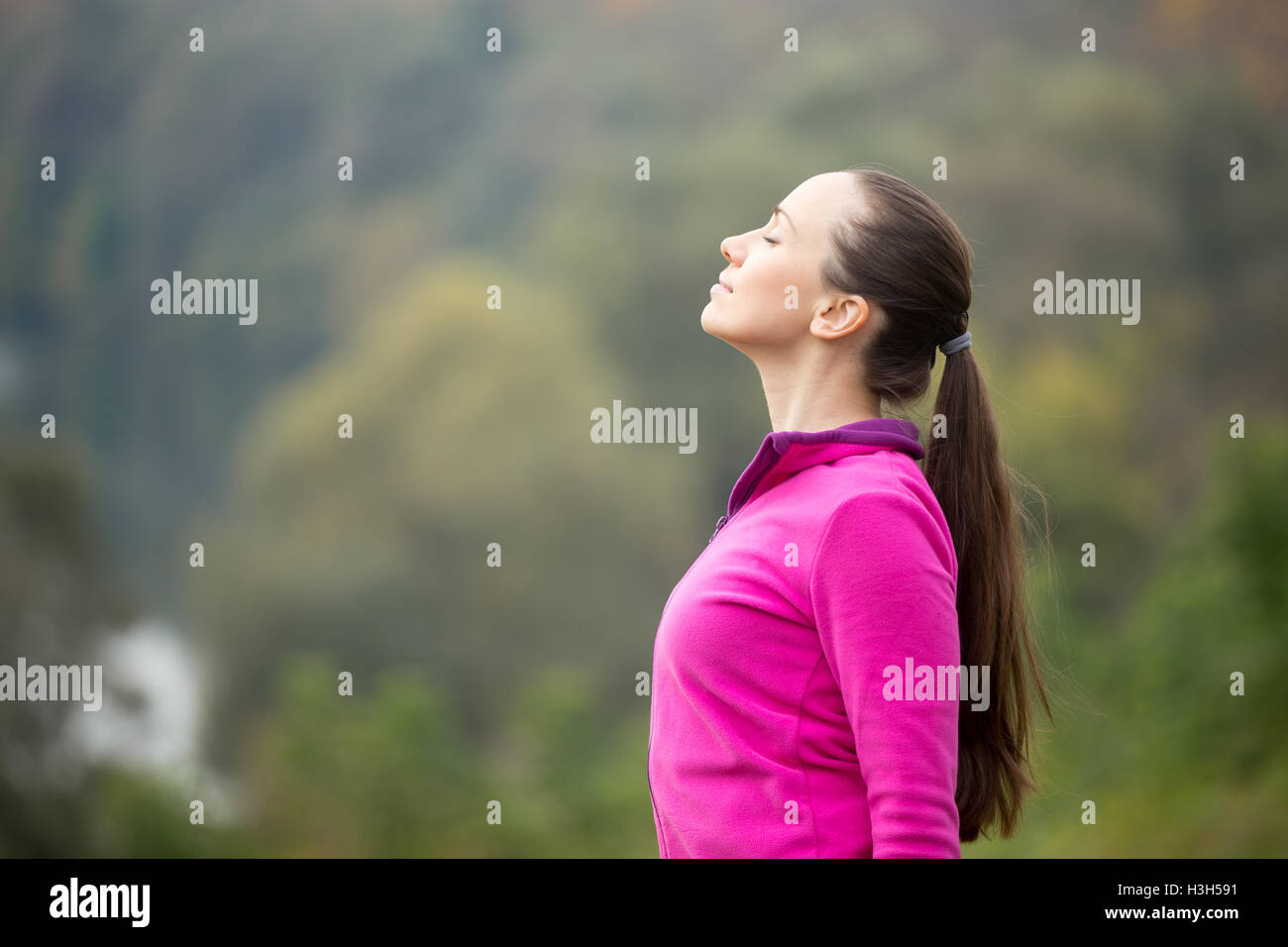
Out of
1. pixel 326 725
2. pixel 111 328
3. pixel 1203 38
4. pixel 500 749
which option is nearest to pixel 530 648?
pixel 500 749

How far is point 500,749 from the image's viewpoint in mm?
6836

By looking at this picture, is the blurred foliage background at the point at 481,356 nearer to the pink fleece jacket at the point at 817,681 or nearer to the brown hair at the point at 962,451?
the brown hair at the point at 962,451

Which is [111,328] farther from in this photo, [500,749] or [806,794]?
[806,794]

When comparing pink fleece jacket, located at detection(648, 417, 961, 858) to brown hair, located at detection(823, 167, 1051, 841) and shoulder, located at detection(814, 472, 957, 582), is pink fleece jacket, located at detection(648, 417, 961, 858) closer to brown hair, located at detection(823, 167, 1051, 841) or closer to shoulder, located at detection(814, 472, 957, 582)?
shoulder, located at detection(814, 472, 957, 582)

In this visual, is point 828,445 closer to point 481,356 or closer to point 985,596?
point 985,596

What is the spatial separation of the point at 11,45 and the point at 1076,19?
647 centimetres

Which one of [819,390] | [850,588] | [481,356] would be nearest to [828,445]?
[819,390]

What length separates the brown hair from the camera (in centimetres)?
131

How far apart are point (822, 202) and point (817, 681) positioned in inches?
20.3

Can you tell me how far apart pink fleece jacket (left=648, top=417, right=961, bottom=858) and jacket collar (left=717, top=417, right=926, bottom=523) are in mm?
21

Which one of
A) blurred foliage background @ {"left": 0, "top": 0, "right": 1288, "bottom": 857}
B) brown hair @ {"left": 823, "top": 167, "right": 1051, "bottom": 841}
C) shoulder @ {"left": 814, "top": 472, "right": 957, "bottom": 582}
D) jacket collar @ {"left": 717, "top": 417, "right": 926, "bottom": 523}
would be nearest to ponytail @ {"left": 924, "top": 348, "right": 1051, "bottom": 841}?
brown hair @ {"left": 823, "top": 167, "right": 1051, "bottom": 841}

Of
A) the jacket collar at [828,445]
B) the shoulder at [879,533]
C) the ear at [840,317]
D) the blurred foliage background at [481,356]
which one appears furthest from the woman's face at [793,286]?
the blurred foliage background at [481,356]

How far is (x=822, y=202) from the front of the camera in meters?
1.34

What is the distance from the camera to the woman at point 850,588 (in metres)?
1.11
